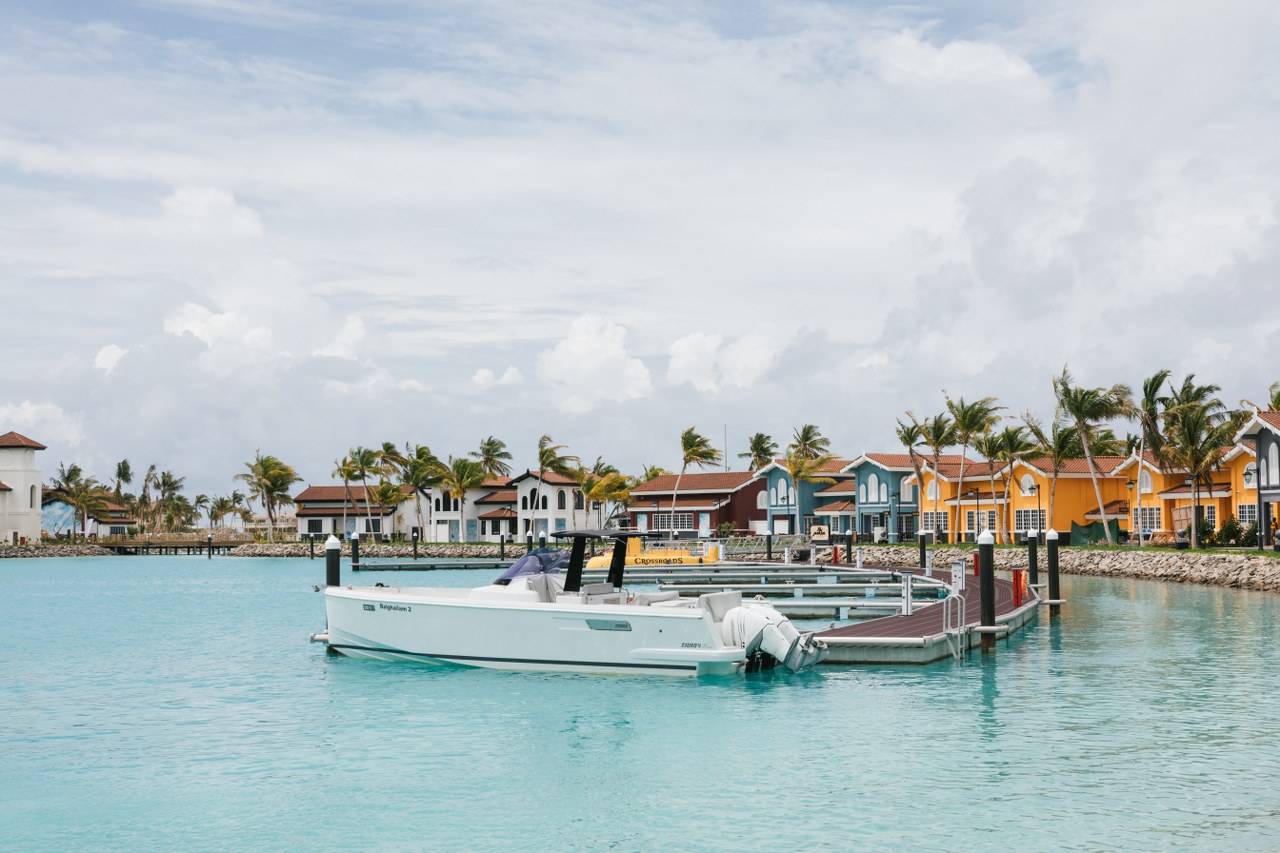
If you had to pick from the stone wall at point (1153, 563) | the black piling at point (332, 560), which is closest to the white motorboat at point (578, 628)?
the black piling at point (332, 560)

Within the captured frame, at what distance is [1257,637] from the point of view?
27125mm

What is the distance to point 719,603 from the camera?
20.0 metres

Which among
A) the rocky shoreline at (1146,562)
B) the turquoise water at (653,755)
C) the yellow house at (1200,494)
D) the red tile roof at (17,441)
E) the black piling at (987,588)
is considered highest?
the red tile roof at (17,441)

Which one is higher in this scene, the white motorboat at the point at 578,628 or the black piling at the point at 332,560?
the black piling at the point at 332,560

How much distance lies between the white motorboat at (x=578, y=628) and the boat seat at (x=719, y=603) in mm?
16

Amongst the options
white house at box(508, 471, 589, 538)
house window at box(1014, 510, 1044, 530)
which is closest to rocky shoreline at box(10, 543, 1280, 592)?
house window at box(1014, 510, 1044, 530)

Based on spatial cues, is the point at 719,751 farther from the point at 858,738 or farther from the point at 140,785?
the point at 140,785

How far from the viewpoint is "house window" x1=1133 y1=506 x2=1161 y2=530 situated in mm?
63531

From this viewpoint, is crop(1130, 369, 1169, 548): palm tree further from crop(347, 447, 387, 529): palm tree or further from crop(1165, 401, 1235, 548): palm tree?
crop(347, 447, 387, 529): palm tree

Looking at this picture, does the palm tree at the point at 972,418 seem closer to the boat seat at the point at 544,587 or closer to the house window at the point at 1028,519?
the house window at the point at 1028,519

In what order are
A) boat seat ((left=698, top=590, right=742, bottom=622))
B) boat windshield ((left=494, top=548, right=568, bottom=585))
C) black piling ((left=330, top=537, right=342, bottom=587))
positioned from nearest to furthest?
boat seat ((left=698, top=590, right=742, bottom=622)), boat windshield ((left=494, top=548, right=568, bottom=585)), black piling ((left=330, top=537, right=342, bottom=587))

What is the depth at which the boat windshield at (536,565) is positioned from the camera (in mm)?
→ 24609

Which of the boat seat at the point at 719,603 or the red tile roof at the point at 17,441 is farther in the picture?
the red tile roof at the point at 17,441

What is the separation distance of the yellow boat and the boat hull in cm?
3168
